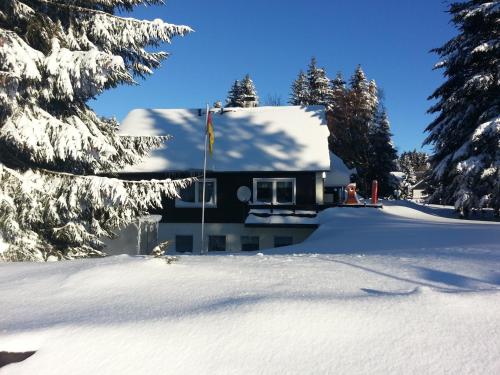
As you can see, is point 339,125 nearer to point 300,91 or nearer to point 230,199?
point 300,91

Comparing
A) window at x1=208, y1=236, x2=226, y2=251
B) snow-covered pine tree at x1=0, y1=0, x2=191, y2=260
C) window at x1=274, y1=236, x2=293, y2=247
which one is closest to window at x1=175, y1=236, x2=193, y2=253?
window at x1=208, y1=236, x2=226, y2=251

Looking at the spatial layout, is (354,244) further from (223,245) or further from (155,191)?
(223,245)

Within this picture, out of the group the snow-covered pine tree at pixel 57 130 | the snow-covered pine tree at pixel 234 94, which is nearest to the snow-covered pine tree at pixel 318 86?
the snow-covered pine tree at pixel 234 94

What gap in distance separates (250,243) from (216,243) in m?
1.55

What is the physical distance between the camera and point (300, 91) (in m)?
56.5

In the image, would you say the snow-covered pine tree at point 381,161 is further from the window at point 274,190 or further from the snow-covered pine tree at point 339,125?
the window at point 274,190

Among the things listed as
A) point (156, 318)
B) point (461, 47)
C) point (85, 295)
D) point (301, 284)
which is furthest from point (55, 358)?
point (461, 47)

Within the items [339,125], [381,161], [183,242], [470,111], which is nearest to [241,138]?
[183,242]

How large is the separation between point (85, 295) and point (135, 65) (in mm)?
8878

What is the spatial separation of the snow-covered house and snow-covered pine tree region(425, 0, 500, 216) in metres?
6.36

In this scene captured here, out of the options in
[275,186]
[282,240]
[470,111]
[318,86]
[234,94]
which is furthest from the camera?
[234,94]

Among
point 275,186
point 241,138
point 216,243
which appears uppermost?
point 241,138

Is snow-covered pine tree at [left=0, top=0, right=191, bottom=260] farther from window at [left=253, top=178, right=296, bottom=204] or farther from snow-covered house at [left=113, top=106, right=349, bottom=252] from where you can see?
window at [left=253, top=178, right=296, bottom=204]

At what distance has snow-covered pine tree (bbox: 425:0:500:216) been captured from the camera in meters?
18.6
